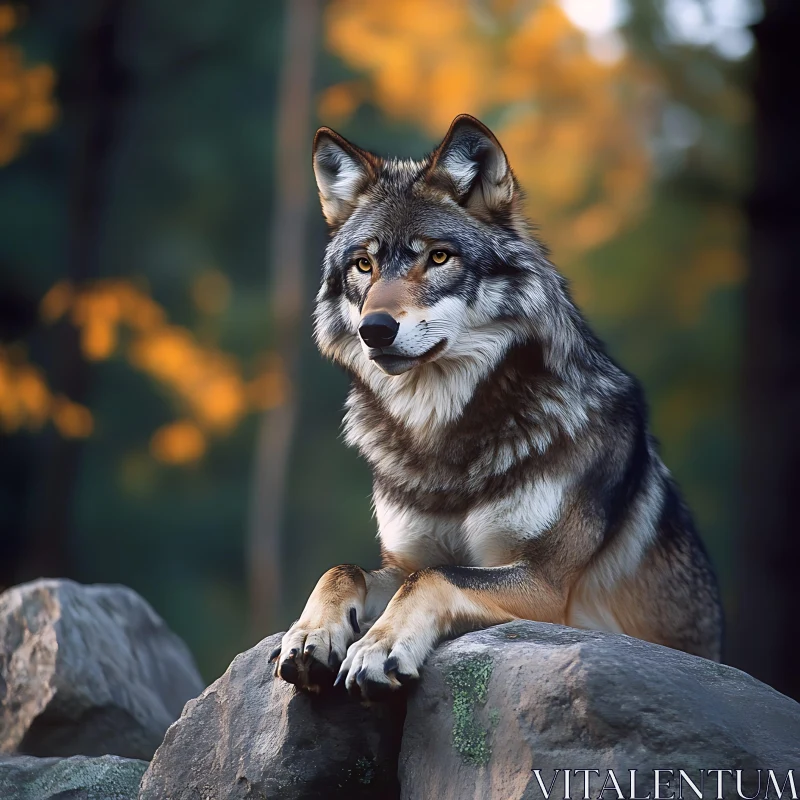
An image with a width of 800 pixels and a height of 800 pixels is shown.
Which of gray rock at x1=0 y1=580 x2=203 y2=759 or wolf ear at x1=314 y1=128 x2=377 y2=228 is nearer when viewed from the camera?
wolf ear at x1=314 y1=128 x2=377 y2=228

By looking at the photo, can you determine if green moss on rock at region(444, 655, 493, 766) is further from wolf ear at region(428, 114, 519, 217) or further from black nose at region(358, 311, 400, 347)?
wolf ear at region(428, 114, 519, 217)

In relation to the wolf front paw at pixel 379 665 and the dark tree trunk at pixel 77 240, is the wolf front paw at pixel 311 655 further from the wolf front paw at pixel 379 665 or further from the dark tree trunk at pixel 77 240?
the dark tree trunk at pixel 77 240

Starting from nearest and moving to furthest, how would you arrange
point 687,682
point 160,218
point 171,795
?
point 687,682 → point 171,795 → point 160,218

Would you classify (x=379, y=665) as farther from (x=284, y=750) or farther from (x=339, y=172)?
(x=339, y=172)

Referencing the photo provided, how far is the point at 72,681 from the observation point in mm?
4840

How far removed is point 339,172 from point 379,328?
1.24 m

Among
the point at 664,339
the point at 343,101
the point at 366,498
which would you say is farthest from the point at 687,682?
the point at 366,498

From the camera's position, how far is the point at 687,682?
3.20 m

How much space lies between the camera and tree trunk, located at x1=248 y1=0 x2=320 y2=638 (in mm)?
15352

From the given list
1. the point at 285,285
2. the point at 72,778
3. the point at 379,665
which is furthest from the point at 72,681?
the point at 285,285

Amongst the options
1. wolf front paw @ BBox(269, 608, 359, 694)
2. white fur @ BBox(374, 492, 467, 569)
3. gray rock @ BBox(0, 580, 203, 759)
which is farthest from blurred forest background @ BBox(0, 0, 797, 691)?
wolf front paw @ BBox(269, 608, 359, 694)

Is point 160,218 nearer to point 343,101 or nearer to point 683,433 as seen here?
point 343,101

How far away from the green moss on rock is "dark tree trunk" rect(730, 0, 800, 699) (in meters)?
5.17

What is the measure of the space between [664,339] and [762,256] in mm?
5790
